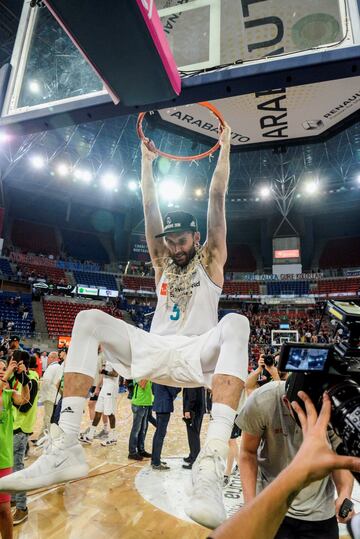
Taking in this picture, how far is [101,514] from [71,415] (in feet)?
8.74

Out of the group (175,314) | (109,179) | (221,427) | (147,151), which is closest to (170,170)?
(109,179)

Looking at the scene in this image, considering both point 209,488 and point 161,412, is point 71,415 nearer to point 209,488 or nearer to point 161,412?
point 209,488

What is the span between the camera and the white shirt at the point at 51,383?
6.62m

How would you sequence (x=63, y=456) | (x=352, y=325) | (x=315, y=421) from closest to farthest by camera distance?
(x=315, y=421), (x=352, y=325), (x=63, y=456)

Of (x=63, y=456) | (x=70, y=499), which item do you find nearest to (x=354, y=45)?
(x=63, y=456)

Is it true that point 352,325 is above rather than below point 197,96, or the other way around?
below

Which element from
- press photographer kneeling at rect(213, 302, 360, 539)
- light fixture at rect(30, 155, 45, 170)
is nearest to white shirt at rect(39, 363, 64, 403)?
press photographer kneeling at rect(213, 302, 360, 539)

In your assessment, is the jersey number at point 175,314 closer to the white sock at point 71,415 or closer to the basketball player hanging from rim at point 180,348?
the basketball player hanging from rim at point 180,348

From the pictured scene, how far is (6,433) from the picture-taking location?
323 centimetres

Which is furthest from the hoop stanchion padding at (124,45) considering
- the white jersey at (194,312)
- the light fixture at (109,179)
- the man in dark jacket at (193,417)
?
the light fixture at (109,179)

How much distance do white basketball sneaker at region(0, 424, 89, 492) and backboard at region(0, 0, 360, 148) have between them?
2.16 metres

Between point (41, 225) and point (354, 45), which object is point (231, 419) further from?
point (41, 225)

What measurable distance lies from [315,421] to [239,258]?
3125 cm

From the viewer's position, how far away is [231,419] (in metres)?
1.83
